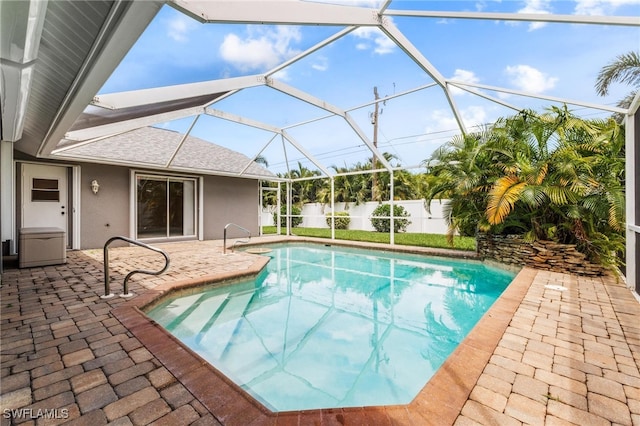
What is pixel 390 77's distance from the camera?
916 centimetres

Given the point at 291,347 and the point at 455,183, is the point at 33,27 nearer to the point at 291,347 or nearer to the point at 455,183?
the point at 291,347

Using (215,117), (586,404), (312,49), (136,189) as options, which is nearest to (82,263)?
(136,189)

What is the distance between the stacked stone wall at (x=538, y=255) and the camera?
21.2 ft

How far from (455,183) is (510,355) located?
6.54 m

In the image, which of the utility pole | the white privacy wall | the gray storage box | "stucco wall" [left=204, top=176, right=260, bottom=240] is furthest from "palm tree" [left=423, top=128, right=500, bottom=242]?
the gray storage box

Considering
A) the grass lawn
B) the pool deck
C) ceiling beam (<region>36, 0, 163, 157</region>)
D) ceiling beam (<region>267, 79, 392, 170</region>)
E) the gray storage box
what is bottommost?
the pool deck

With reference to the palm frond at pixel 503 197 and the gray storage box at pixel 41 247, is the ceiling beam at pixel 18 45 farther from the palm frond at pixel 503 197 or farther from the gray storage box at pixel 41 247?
the palm frond at pixel 503 197

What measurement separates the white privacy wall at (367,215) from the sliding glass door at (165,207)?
682 cm

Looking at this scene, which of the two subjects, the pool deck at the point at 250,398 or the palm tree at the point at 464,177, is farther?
the palm tree at the point at 464,177

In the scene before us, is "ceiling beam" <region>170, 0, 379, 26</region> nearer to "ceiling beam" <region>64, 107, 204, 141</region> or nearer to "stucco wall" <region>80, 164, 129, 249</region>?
"ceiling beam" <region>64, 107, 204, 141</region>

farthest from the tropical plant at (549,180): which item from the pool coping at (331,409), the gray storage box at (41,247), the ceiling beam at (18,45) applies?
the gray storage box at (41,247)

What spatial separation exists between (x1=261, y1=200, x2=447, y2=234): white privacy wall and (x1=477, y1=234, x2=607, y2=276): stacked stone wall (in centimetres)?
483

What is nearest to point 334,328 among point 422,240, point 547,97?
point 547,97

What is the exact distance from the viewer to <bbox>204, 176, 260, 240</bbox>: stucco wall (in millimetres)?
13422
